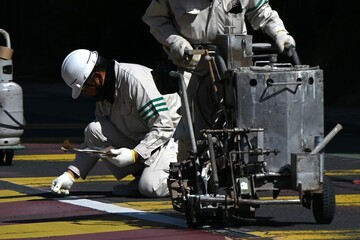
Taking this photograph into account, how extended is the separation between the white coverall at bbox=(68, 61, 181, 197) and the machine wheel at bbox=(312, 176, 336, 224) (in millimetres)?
2067

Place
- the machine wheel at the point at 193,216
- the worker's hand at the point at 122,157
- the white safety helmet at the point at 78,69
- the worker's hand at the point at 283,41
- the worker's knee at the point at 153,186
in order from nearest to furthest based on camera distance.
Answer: the machine wheel at the point at 193,216
the worker's hand at the point at 283,41
the worker's hand at the point at 122,157
the white safety helmet at the point at 78,69
the worker's knee at the point at 153,186

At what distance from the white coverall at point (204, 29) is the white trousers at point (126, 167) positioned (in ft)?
4.04

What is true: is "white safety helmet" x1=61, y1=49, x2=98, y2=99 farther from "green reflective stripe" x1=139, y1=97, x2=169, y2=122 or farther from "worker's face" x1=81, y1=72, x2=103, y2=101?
"green reflective stripe" x1=139, y1=97, x2=169, y2=122

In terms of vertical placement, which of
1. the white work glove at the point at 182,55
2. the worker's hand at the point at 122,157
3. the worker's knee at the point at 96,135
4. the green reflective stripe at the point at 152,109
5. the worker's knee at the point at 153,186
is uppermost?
the white work glove at the point at 182,55

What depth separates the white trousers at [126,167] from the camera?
11.3m

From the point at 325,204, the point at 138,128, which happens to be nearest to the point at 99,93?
the point at 138,128

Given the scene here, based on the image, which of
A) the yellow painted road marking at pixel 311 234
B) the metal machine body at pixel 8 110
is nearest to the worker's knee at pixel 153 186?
the yellow painted road marking at pixel 311 234

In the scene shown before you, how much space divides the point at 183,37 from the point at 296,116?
1374mm

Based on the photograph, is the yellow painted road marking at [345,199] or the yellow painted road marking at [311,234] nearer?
the yellow painted road marking at [311,234]

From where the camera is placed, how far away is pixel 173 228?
945 cm

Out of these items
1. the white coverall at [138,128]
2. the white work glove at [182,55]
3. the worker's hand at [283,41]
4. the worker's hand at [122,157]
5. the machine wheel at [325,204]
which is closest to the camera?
the machine wheel at [325,204]

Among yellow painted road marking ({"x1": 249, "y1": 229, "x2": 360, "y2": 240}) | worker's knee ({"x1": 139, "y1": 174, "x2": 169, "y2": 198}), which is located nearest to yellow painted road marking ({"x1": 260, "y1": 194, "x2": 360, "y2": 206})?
worker's knee ({"x1": 139, "y1": 174, "x2": 169, "y2": 198})

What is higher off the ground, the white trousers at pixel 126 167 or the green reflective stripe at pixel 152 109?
the green reflective stripe at pixel 152 109

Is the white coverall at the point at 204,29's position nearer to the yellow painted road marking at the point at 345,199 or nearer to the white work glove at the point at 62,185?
the yellow painted road marking at the point at 345,199
